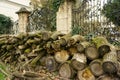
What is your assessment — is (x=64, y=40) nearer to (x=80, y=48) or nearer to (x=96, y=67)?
(x=80, y=48)

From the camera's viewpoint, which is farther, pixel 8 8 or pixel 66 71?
pixel 8 8

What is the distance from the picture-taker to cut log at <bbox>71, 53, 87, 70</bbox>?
5727 millimetres

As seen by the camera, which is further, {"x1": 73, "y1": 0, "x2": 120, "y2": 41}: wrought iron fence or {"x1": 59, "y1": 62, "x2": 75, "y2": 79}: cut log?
{"x1": 73, "y1": 0, "x2": 120, "y2": 41}: wrought iron fence

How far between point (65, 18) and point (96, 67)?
13.1 ft

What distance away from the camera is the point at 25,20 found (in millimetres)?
11414

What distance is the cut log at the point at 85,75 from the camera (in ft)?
18.3

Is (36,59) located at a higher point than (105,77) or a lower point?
higher

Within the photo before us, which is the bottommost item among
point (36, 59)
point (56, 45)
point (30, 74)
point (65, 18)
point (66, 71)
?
point (30, 74)

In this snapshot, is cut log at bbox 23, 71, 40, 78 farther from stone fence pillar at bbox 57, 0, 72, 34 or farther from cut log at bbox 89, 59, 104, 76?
stone fence pillar at bbox 57, 0, 72, 34

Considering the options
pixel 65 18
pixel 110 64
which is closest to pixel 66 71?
pixel 110 64

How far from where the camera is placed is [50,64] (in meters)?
6.44

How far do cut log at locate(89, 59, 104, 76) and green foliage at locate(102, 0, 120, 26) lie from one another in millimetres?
3514

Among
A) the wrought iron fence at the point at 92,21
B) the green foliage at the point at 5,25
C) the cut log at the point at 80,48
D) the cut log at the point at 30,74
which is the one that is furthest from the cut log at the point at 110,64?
the green foliage at the point at 5,25

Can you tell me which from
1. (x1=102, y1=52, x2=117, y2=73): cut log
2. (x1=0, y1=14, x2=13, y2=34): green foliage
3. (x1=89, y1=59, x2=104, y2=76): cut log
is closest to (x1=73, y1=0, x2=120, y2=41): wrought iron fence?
(x1=89, y1=59, x2=104, y2=76): cut log
